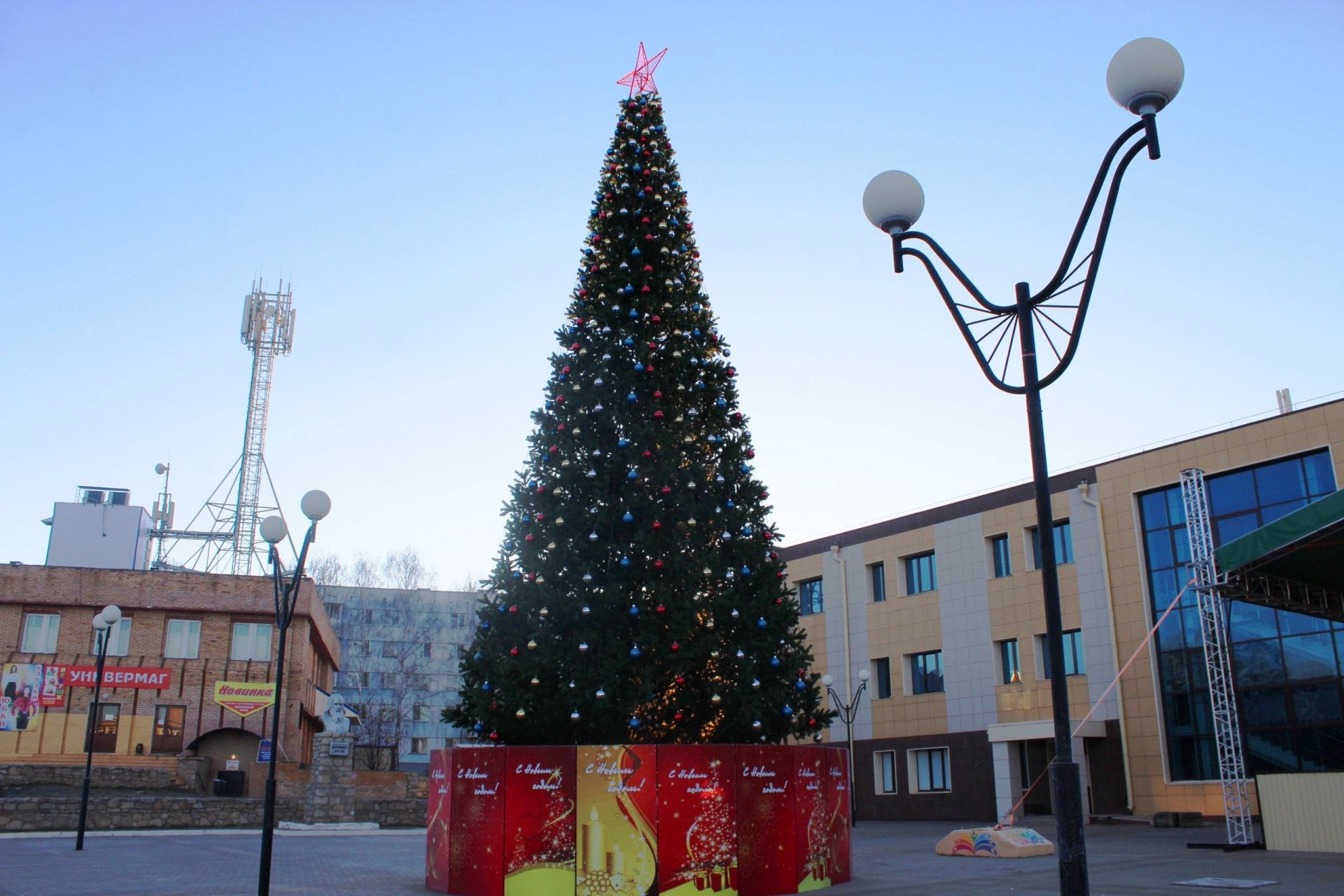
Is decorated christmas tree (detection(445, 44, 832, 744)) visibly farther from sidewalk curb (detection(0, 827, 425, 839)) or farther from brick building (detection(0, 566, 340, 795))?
brick building (detection(0, 566, 340, 795))

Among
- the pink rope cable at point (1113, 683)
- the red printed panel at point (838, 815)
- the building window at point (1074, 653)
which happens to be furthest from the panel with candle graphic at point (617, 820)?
the building window at point (1074, 653)

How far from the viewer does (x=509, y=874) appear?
41.7 ft

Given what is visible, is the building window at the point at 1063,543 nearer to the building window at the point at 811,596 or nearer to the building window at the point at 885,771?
the building window at the point at 885,771

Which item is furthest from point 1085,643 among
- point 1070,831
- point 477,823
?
point 1070,831

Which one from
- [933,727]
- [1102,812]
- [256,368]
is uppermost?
[256,368]

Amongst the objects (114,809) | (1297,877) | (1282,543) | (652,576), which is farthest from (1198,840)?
(114,809)

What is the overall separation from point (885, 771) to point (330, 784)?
18.4m

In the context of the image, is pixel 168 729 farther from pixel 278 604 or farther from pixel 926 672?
pixel 278 604

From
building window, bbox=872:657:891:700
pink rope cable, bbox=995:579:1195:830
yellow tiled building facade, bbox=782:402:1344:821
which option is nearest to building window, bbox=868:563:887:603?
yellow tiled building facade, bbox=782:402:1344:821

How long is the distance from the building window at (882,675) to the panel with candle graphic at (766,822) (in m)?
24.4

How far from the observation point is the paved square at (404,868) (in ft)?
45.0

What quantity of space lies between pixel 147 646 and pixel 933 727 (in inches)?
1137

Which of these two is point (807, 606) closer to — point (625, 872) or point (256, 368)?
point (625, 872)

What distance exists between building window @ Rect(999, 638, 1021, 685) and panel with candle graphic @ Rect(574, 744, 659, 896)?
22.8 metres
